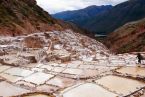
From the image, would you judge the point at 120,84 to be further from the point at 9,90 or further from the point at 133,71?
the point at 9,90

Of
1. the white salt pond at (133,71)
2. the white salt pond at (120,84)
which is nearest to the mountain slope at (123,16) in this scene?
the white salt pond at (133,71)

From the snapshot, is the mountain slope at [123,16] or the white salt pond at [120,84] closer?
the white salt pond at [120,84]

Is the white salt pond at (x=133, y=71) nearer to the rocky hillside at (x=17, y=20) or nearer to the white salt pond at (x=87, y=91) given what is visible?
the white salt pond at (x=87, y=91)

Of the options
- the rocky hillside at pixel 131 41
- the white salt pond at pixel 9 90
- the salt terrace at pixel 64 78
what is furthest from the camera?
the rocky hillside at pixel 131 41

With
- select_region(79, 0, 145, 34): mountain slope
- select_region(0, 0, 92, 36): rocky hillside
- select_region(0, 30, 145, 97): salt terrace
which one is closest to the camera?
select_region(0, 30, 145, 97): salt terrace

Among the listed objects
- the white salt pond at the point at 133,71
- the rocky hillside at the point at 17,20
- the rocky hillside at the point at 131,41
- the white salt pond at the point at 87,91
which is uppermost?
the rocky hillside at the point at 17,20

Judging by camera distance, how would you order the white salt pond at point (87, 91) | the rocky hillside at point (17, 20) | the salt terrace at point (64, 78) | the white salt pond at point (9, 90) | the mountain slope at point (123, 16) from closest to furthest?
the white salt pond at point (87, 91), the salt terrace at point (64, 78), the white salt pond at point (9, 90), the rocky hillside at point (17, 20), the mountain slope at point (123, 16)

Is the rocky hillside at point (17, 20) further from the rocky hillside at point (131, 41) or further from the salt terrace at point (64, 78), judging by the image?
the salt terrace at point (64, 78)

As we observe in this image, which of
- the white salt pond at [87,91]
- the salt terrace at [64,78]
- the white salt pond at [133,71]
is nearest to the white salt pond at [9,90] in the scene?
the salt terrace at [64,78]

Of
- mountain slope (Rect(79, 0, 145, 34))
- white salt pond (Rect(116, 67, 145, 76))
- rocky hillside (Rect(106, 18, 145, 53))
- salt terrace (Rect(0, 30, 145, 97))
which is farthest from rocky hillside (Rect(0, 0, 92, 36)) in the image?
mountain slope (Rect(79, 0, 145, 34))

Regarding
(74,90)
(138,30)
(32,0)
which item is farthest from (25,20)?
(74,90)

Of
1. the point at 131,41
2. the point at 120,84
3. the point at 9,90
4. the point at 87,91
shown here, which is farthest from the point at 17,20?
the point at 87,91

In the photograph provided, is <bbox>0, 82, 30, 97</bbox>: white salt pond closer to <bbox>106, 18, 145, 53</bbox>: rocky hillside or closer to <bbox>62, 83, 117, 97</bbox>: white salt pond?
<bbox>62, 83, 117, 97</bbox>: white salt pond

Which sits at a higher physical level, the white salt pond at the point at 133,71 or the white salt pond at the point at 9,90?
the white salt pond at the point at 133,71
